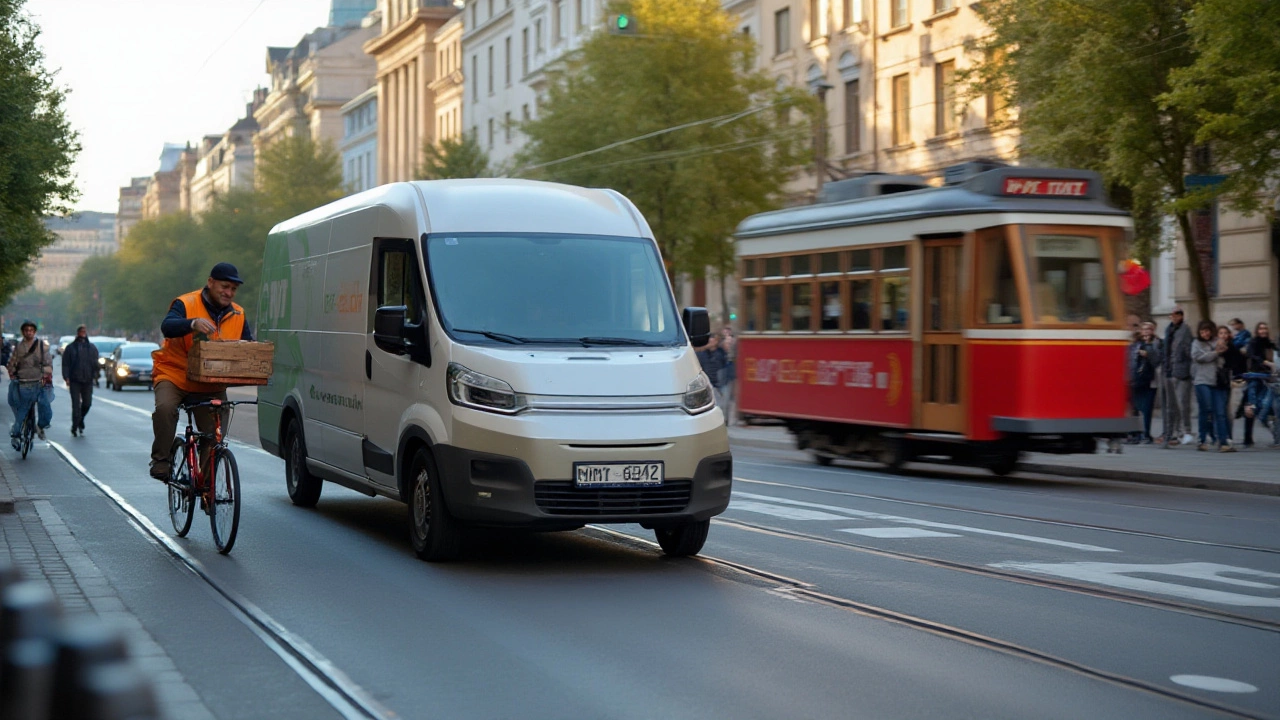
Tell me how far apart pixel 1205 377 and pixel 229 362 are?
609 inches

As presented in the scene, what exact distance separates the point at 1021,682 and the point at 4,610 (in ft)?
15.7

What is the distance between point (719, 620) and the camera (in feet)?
27.4

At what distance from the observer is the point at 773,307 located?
886 inches

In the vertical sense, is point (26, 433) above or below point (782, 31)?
below

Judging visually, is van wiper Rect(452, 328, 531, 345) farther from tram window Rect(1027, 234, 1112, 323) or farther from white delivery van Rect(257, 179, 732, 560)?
tram window Rect(1027, 234, 1112, 323)

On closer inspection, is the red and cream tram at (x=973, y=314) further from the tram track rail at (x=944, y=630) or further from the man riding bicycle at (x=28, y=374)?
the man riding bicycle at (x=28, y=374)

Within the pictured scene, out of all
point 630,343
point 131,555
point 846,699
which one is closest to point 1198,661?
point 846,699

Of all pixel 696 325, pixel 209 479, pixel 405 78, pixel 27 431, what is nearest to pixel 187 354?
pixel 209 479

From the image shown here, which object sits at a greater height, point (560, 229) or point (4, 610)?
point (560, 229)

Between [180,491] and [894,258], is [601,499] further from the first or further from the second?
[894,258]

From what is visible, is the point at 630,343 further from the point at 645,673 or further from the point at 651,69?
the point at 651,69

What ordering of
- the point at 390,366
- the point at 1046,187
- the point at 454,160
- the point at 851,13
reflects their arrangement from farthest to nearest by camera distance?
the point at 454,160 < the point at 851,13 < the point at 1046,187 < the point at 390,366

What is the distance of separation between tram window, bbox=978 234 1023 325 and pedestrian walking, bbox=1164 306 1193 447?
20.3 feet

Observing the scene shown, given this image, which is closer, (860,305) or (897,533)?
(897,533)
